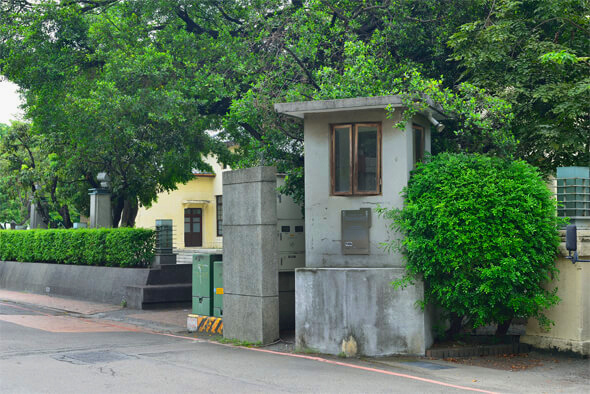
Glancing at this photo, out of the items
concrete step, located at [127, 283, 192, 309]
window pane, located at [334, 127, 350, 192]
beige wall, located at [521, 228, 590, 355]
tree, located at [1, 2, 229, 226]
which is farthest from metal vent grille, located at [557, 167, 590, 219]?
concrete step, located at [127, 283, 192, 309]

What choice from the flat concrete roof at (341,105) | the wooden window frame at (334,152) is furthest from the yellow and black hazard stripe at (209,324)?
the flat concrete roof at (341,105)

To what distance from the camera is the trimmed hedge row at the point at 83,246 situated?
2023 cm

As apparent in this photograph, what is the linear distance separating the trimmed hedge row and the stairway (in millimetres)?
886

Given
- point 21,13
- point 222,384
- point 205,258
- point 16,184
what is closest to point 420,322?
point 222,384

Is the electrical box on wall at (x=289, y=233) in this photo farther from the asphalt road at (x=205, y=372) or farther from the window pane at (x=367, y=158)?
the window pane at (x=367, y=158)

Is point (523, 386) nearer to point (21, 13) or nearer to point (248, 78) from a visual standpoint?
point (248, 78)

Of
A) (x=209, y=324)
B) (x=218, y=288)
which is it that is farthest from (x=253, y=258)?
(x=209, y=324)

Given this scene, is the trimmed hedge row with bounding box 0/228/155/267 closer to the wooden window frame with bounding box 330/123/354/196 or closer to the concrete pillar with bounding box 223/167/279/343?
the concrete pillar with bounding box 223/167/279/343

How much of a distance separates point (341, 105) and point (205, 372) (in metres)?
5.13

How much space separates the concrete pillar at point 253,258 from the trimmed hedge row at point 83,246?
7728 millimetres

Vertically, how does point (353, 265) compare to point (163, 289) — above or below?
above

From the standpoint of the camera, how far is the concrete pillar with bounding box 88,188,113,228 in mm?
23391

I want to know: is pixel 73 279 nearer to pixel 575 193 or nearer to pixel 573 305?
pixel 573 305

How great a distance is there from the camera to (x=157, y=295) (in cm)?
1888
